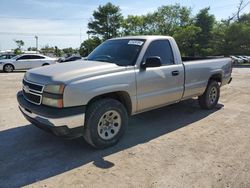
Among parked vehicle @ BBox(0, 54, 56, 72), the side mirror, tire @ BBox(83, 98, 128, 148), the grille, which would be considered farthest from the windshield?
parked vehicle @ BBox(0, 54, 56, 72)

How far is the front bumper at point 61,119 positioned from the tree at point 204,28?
45054mm

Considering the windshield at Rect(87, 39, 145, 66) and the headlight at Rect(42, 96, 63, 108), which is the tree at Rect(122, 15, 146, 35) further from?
the headlight at Rect(42, 96, 63, 108)

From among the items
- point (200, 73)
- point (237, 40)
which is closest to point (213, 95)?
point (200, 73)

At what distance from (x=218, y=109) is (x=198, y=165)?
3.64 metres

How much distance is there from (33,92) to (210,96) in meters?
4.73

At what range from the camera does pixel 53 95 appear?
380 centimetres

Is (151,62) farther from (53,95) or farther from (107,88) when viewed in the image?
(53,95)

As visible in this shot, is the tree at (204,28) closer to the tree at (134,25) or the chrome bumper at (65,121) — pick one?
the tree at (134,25)

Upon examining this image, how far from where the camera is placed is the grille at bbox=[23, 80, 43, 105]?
13.3 ft

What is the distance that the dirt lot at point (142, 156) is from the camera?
342 centimetres

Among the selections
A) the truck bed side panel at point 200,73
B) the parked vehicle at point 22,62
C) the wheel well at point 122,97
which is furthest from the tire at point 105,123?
the parked vehicle at point 22,62

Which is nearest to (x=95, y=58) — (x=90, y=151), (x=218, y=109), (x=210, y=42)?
(x=90, y=151)

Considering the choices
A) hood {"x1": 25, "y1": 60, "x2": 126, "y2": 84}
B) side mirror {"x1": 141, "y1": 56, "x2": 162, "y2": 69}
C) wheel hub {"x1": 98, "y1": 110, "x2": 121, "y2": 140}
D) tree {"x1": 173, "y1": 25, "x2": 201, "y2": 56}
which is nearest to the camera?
hood {"x1": 25, "y1": 60, "x2": 126, "y2": 84}

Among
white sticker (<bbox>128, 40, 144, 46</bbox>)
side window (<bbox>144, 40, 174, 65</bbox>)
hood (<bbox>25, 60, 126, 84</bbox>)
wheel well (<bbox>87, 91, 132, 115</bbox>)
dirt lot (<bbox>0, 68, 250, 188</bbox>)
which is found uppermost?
white sticker (<bbox>128, 40, 144, 46</bbox>)
